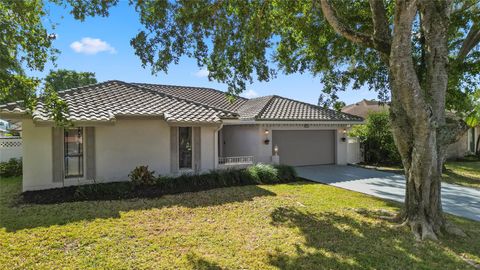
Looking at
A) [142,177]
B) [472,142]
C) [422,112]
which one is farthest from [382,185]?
[472,142]

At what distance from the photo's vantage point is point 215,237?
7148mm

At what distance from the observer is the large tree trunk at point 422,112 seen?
274 inches

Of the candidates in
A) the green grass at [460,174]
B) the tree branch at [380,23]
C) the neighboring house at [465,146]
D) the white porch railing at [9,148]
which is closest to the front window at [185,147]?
the tree branch at [380,23]

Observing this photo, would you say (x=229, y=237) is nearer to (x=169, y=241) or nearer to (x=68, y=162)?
(x=169, y=241)

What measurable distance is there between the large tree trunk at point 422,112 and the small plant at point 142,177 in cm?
948

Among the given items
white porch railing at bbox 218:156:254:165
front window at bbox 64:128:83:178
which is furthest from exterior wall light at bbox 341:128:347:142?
front window at bbox 64:128:83:178

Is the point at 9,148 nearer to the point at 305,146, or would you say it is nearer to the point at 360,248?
the point at 305,146

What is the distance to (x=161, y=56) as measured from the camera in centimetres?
944

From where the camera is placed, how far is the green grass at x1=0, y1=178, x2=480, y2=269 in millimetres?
5805

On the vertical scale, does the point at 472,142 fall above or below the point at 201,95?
below

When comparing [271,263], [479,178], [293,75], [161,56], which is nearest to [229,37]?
[161,56]

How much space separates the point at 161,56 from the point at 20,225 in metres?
6.32

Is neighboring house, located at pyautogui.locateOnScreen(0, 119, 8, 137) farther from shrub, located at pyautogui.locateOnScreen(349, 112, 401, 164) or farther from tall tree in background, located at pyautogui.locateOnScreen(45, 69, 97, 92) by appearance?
shrub, located at pyautogui.locateOnScreen(349, 112, 401, 164)

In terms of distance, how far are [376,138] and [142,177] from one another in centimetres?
1671
